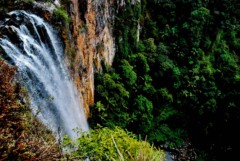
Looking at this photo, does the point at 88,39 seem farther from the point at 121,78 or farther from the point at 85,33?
the point at 121,78

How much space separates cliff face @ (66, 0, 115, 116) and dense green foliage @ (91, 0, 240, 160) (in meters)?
0.94

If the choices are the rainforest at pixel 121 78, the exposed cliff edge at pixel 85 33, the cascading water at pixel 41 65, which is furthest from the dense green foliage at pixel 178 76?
the cascading water at pixel 41 65

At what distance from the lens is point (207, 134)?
52.2 ft

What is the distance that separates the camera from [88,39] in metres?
9.88

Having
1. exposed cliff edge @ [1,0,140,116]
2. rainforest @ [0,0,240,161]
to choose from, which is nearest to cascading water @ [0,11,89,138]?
rainforest @ [0,0,240,161]

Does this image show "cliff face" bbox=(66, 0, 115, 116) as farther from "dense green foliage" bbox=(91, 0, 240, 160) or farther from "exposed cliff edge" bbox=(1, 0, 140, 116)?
"dense green foliage" bbox=(91, 0, 240, 160)

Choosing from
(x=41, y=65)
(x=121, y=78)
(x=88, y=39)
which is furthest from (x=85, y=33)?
(x=121, y=78)

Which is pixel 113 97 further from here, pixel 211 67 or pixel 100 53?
pixel 211 67

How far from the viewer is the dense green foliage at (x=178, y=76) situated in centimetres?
1365

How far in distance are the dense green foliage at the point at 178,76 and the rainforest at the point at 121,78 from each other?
0.06 meters

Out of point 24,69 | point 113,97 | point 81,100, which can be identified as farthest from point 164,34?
point 24,69

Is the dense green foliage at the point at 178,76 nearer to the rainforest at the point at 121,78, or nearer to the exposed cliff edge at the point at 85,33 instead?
the rainforest at the point at 121,78

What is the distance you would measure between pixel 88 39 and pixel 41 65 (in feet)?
11.6

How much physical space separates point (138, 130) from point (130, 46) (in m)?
4.52
